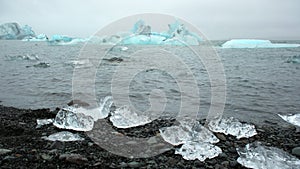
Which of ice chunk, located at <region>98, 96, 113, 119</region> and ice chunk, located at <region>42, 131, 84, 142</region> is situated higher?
ice chunk, located at <region>42, 131, 84, 142</region>

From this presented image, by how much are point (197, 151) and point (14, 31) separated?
188ft

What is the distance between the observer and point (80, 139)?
2.89m

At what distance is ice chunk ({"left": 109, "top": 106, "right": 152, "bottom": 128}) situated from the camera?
137 inches

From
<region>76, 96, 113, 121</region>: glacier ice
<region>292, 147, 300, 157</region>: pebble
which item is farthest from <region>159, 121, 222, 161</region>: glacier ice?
<region>76, 96, 113, 121</region>: glacier ice

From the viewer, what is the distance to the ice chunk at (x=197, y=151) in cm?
249

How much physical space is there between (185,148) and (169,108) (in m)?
2.26

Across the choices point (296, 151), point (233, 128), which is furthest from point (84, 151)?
point (296, 151)

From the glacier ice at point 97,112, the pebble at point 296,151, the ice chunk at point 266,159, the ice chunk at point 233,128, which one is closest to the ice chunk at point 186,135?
the ice chunk at point 233,128

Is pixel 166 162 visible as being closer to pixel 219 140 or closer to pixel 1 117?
pixel 219 140

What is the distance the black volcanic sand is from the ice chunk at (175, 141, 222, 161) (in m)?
0.05

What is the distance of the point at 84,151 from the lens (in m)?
2.56

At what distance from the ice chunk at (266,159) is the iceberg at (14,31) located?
183ft

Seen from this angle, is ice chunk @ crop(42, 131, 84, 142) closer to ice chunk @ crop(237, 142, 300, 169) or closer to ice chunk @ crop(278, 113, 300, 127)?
ice chunk @ crop(237, 142, 300, 169)

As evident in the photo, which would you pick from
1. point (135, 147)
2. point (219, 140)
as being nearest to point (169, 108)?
point (219, 140)
